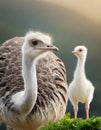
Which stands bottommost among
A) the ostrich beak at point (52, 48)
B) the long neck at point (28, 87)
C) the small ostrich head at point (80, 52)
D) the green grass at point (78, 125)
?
the green grass at point (78, 125)

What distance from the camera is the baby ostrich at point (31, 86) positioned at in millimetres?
5758

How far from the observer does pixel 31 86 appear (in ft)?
18.9

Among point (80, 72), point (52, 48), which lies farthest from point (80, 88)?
point (52, 48)

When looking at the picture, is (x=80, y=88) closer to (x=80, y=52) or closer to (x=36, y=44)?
(x=80, y=52)

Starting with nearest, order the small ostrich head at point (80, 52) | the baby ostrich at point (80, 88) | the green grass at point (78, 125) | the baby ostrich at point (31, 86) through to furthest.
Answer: the green grass at point (78, 125) < the baby ostrich at point (31, 86) < the baby ostrich at point (80, 88) < the small ostrich head at point (80, 52)

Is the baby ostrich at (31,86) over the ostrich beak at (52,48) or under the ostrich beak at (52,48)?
under

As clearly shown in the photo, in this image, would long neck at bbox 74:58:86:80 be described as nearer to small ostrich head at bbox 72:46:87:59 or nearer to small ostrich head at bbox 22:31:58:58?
small ostrich head at bbox 72:46:87:59

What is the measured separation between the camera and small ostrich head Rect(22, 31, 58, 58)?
566 cm

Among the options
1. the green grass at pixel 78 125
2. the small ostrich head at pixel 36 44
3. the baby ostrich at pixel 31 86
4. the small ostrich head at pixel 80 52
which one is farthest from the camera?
the small ostrich head at pixel 80 52

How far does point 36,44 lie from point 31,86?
0.36 metres

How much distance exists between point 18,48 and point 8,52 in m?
0.11

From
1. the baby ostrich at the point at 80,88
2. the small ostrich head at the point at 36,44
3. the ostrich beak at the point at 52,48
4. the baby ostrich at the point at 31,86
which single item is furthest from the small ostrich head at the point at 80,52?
the ostrich beak at the point at 52,48

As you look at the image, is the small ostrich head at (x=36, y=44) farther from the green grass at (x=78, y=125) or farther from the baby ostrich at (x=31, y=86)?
the green grass at (x=78, y=125)

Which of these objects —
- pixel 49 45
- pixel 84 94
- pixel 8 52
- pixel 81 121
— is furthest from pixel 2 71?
pixel 84 94
